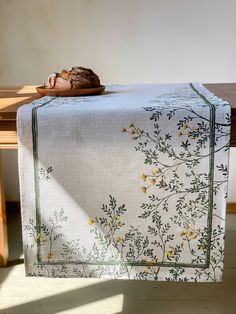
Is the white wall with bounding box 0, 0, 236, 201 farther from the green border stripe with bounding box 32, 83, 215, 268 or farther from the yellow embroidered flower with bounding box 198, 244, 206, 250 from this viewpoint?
the yellow embroidered flower with bounding box 198, 244, 206, 250

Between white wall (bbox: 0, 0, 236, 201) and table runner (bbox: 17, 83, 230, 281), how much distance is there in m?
1.14

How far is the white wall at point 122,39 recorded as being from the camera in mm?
1996

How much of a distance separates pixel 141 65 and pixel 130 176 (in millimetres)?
1260

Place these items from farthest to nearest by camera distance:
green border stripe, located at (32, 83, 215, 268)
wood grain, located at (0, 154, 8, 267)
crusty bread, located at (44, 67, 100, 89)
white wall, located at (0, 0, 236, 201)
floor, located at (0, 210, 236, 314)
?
white wall, located at (0, 0, 236, 201), wood grain, located at (0, 154, 8, 267), floor, located at (0, 210, 236, 314), crusty bread, located at (44, 67, 100, 89), green border stripe, located at (32, 83, 215, 268)

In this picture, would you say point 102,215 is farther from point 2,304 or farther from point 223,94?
point 2,304

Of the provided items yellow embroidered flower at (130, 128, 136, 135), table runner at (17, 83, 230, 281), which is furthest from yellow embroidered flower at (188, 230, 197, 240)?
yellow embroidered flower at (130, 128, 136, 135)

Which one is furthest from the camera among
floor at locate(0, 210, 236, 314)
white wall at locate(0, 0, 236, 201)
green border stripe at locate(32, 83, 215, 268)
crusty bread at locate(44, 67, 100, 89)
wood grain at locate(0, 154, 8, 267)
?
white wall at locate(0, 0, 236, 201)

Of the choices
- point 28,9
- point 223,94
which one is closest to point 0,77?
point 28,9

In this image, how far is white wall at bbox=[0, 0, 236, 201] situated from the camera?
2.00m

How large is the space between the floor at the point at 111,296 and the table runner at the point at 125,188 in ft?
1.62

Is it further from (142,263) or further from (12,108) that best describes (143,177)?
(12,108)

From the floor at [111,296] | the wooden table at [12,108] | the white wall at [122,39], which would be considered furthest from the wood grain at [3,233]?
the white wall at [122,39]

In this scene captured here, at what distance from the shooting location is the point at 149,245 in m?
0.94

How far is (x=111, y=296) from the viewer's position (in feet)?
4.81
